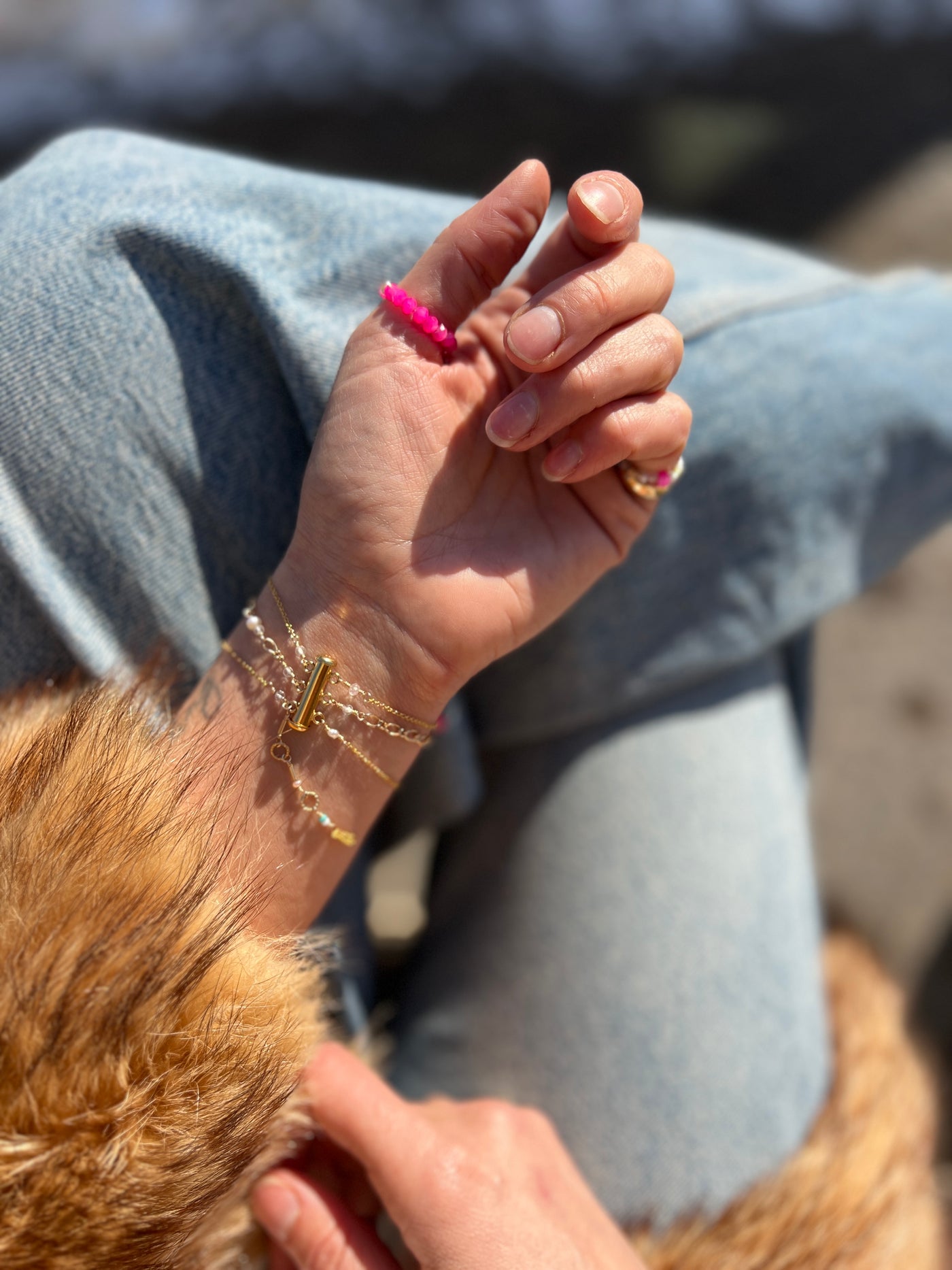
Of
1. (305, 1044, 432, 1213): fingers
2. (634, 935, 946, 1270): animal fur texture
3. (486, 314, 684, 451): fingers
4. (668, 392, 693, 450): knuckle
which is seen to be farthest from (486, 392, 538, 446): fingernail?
(634, 935, 946, 1270): animal fur texture

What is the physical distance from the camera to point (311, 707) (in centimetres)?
67

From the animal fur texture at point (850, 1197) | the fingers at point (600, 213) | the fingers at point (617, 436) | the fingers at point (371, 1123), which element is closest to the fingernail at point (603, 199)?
the fingers at point (600, 213)

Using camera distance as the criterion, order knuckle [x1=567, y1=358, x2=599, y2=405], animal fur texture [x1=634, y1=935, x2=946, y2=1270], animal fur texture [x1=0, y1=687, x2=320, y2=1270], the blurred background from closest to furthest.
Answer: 1. animal fur texture [x1=0, y1=687, x2=320, y2=1270]
2. knuckle [x1=567, y1=358, x2=599, y2=405]
3. animal fur texture [x1=634, y1=935, x2=946, y2=1270]
4. the blurred background

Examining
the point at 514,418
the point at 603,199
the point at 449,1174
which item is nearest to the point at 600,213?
the point at 603,199

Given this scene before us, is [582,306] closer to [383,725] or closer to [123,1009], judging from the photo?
[383,725]

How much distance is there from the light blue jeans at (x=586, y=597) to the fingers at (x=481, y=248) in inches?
3.8

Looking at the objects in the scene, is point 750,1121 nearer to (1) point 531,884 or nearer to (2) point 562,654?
(1) point 531,884

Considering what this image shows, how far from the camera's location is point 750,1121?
2.99 ft

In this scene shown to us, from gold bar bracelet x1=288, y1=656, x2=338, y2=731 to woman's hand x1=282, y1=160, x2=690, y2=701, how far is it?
1.7 inches

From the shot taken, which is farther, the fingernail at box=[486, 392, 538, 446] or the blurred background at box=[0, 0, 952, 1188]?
the blurred background at box=[0, 0, 952, 1188]

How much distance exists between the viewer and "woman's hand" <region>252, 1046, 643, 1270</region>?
65 centimetres

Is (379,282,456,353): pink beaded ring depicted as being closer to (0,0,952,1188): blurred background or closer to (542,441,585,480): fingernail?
(542,441,585,480): fingernail

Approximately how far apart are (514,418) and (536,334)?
6 centimetres

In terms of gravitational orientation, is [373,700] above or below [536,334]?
below
